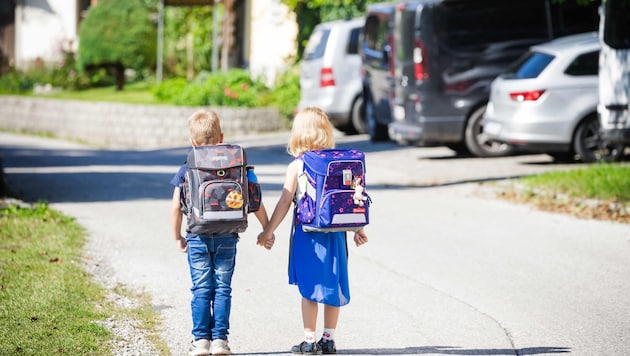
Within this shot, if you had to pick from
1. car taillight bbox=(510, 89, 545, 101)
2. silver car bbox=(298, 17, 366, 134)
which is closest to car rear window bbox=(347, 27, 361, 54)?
silver car bbox=(298, 17, 366, 134)

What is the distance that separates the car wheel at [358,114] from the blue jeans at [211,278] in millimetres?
15846

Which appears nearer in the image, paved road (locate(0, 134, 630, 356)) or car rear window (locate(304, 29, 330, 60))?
paved road (locate(0, 134, 630, 356))

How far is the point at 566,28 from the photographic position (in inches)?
708

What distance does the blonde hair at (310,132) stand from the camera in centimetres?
612

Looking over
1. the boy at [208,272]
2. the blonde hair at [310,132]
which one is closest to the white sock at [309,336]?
the boy at [208,272]

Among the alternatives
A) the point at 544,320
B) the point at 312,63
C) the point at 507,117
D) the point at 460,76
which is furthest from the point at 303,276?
the point at 312,63

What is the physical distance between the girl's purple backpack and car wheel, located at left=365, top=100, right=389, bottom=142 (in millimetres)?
14085

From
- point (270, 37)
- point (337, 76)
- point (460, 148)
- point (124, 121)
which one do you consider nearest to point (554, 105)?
point (460, 148)

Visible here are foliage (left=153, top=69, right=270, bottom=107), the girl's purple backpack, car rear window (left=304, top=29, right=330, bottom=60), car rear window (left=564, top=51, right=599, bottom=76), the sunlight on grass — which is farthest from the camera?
the sunlight on grass

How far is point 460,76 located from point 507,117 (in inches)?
63.7

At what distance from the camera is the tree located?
32094mm

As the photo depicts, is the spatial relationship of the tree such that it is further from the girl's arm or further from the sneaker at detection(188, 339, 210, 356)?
the sneaker at detection(188, 339, 210, 356)

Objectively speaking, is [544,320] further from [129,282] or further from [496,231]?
[496,231]

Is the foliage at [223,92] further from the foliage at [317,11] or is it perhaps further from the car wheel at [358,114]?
the car wheel at [358,114]
